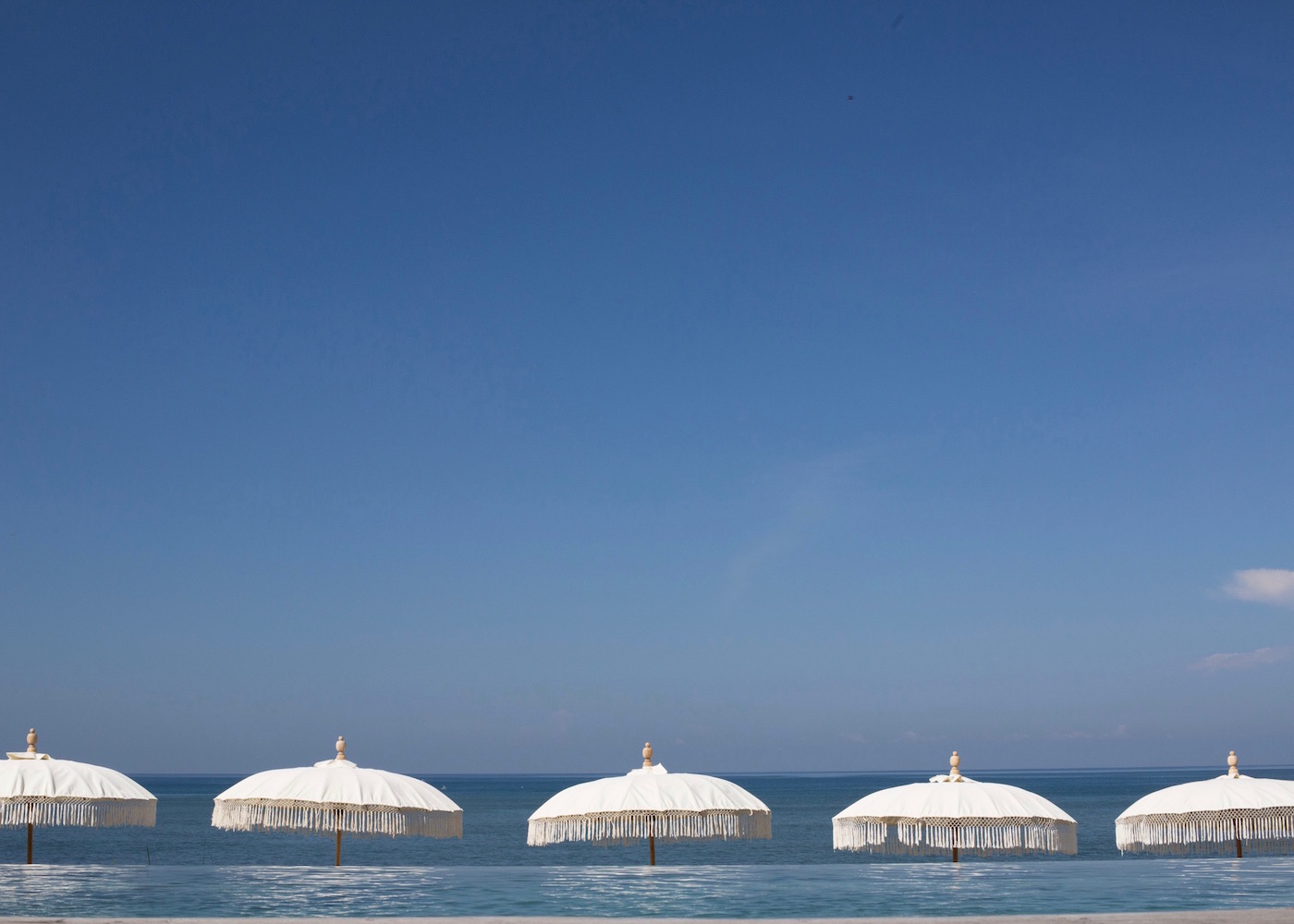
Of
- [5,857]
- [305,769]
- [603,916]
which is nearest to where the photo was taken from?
[603,916]

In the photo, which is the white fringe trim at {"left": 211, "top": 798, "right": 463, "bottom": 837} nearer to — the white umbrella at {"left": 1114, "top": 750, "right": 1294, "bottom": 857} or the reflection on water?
the reflection on water

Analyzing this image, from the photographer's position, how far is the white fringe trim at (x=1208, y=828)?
622 inches

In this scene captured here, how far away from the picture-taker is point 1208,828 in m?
16.0

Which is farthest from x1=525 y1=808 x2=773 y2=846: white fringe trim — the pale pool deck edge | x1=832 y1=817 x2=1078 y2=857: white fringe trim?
the pale pool deck edge

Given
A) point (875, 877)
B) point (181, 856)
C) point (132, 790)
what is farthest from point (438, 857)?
point (875, 877)

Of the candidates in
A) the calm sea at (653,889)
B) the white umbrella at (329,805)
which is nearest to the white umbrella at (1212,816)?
the calm sea at (653,889)

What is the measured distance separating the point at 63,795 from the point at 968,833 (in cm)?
1137

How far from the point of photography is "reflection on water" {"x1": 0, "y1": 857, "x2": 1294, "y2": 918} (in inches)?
402

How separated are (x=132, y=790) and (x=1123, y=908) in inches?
498

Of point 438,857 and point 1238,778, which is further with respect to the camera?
point 438,857

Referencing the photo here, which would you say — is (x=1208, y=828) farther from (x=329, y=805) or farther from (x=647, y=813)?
(x=329, y=805)

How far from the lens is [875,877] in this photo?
13.3 meters

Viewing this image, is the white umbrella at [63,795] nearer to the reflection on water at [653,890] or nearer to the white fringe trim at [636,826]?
the reflection on water at [653,890]

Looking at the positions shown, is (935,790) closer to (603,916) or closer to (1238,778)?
(1238,778)
